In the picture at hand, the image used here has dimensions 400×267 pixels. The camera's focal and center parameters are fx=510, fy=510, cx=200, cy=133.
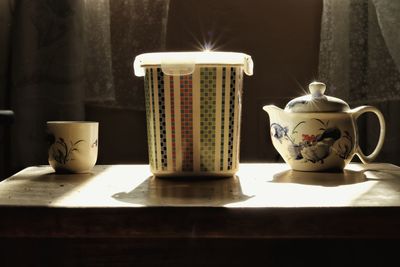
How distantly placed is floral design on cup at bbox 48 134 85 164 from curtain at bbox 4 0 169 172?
2.01 feet

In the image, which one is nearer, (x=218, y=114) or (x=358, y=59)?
(x=218, y=114)

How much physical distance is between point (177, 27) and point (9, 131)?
62 centimetres

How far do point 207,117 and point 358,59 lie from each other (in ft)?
2.83

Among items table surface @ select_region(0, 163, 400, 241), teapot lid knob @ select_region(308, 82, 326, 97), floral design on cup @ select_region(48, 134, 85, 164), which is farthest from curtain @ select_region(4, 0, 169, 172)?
table surface @ select_region(0, 163, 400, 241)

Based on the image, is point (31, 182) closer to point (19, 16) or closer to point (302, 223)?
point (302, 223)

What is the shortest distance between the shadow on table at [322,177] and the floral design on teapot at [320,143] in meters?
0.03

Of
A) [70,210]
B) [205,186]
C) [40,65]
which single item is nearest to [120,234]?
[70,210]

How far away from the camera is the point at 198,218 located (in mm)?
622

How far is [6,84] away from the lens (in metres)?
1.59

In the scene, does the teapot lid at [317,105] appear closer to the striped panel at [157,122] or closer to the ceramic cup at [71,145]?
the striped panel at [157,122]

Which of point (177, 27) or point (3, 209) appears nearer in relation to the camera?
point (3, 209)

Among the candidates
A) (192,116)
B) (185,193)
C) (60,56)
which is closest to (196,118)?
(192,116)

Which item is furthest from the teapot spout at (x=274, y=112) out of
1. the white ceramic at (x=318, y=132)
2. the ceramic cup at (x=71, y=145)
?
the ceramic cup at (x=71, y=145)

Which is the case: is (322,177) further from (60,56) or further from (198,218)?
(60,56)
